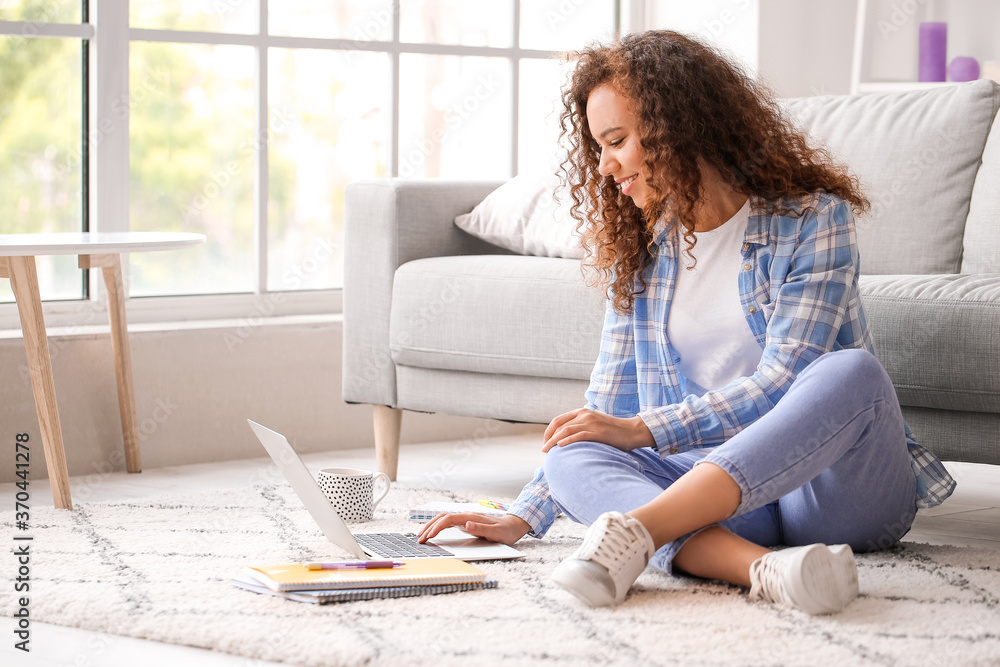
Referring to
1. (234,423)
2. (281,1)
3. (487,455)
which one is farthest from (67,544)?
(281,1)

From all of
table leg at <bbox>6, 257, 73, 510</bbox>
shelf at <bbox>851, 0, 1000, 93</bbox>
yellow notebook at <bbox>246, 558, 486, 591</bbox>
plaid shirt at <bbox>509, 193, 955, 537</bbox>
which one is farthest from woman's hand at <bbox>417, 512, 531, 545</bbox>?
shelf at <bbox>851, 0, 1000, 93</bbox>

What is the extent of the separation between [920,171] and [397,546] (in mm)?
1297

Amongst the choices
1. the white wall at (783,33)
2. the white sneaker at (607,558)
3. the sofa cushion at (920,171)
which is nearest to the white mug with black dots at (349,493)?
the white sneaker at (607,558)

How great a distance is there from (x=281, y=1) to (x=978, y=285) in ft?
6.45

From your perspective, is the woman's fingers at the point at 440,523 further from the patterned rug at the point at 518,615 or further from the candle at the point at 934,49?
the candle at the point at 934,49

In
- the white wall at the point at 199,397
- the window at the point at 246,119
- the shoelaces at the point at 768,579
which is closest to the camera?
the shoelaces at the point at 768,579

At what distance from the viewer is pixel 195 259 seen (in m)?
3.07

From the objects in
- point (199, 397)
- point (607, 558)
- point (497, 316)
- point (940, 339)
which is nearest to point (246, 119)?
point (199, 397)

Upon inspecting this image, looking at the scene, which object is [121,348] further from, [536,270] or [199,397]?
[536,270]

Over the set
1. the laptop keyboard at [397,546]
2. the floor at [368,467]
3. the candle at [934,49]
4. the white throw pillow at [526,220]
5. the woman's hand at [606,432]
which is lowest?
the floor at [368,467]

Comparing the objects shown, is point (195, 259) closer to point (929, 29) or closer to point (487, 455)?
point (487, 455)

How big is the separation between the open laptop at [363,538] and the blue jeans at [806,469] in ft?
0.48

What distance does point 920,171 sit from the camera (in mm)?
2348

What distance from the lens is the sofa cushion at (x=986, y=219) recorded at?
223cm
